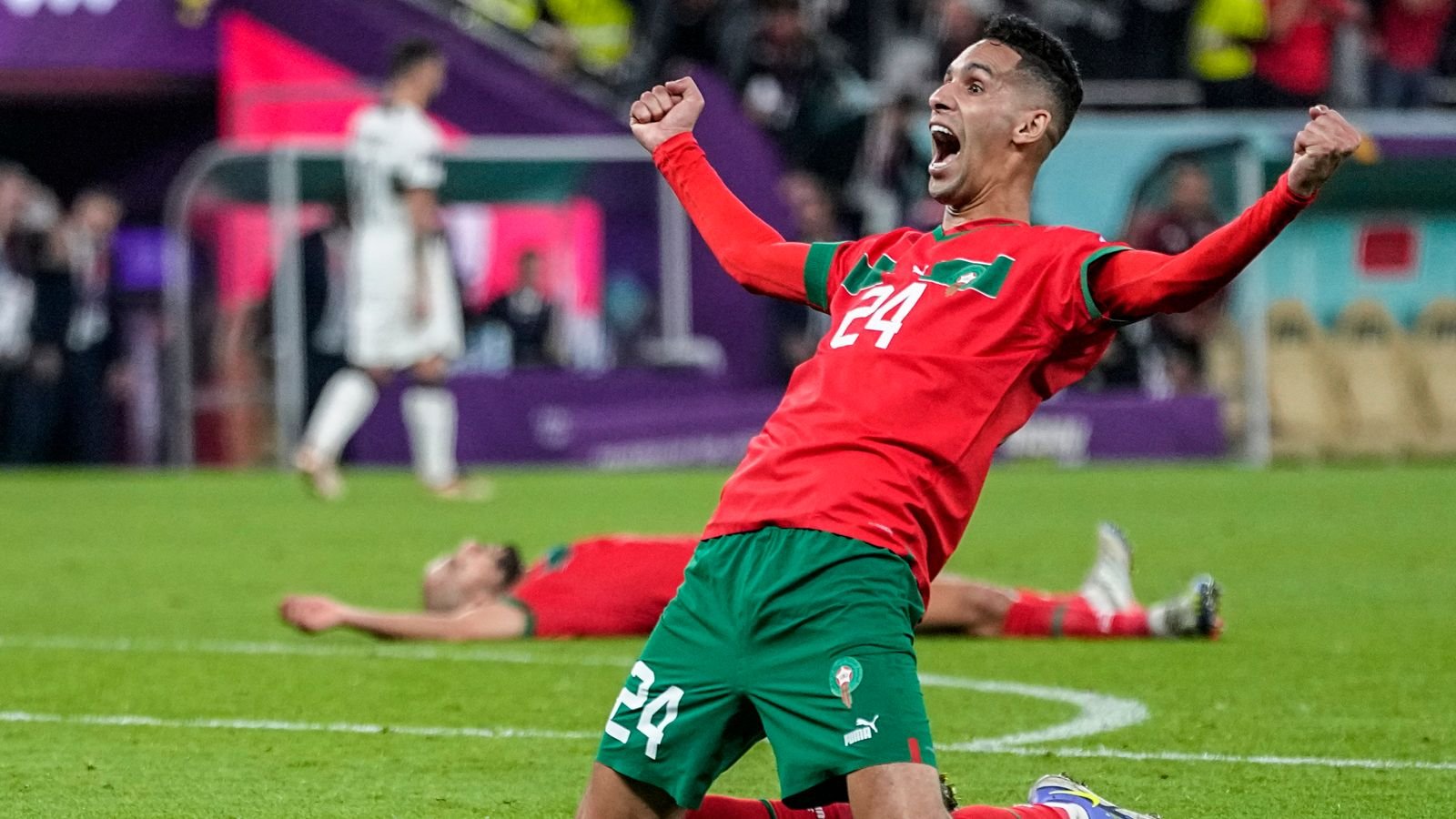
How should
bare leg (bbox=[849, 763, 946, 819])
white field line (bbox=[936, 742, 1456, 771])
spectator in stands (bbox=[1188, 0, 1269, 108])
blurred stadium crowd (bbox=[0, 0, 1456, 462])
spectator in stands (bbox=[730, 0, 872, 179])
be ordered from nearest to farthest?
bare leg (bbox=[849, 763, 946, 819]) → white field line (bbox=[936, 742, 1456, 771]) → blurred stadium crowd (bbox=[0, 0, 1456, 462]) → spectator in stands (bbox=[730, 0, 872, 179]) → spectator in stands (bbox=[1188, 0, 1269, 108])

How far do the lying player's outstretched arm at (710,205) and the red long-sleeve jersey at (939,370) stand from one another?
22 centimetres

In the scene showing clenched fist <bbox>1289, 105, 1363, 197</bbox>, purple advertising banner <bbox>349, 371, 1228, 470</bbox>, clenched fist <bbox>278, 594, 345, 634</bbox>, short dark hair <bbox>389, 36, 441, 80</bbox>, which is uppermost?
short dark hair <bbox>389, 36, 441, 80</bbox>

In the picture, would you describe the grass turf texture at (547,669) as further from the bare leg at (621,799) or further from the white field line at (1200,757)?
the bare leg at (621,799)

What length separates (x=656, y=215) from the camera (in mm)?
18391

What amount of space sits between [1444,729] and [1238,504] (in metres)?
7.46

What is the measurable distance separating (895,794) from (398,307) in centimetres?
1144

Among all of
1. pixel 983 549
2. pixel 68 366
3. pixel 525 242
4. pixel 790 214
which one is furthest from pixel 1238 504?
pixel 68 366

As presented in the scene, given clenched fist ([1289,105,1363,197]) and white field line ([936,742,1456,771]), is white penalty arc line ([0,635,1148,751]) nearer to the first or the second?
white field line ([936,742,1456,771])

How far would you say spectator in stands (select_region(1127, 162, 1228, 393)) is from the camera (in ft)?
55.9

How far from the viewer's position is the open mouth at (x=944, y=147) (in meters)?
4.21

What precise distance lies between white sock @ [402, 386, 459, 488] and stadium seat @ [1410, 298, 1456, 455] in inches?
295

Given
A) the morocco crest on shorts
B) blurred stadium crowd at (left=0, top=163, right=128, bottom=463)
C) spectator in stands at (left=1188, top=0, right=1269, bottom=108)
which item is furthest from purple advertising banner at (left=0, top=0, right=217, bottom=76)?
the morocco crest on shorts

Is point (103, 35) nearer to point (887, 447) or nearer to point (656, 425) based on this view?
point (656, 425)

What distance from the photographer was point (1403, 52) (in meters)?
19.5
